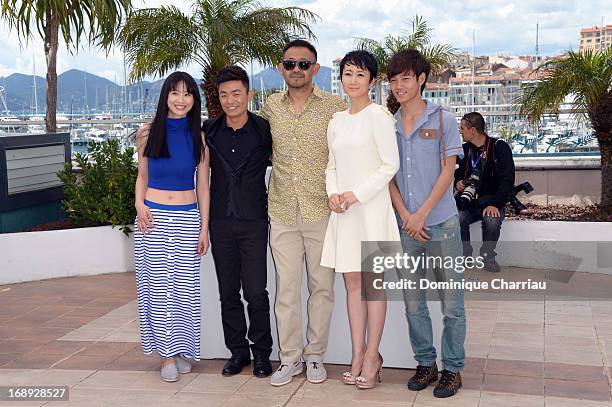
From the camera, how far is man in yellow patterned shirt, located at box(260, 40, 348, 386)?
4.45 meters

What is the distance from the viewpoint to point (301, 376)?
477 cm

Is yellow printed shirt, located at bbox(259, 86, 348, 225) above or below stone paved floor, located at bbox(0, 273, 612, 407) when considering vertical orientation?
above

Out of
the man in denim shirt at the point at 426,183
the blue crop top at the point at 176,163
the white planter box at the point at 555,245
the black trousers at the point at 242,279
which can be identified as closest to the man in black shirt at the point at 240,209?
the black trousers at the point at 242,279

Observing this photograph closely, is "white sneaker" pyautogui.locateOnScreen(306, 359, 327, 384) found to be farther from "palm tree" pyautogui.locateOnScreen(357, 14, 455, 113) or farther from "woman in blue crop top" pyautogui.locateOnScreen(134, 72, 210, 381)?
"palm tree" pyautogui.locateOnScreen(357, 14, 455, 113)

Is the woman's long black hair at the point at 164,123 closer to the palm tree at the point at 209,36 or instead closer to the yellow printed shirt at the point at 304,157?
the yellow printed shirt at the point at 304,157

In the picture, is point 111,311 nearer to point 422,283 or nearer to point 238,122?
point 238,122

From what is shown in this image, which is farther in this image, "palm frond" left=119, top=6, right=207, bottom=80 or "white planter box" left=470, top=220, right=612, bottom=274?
"palm frond" left=119, top=6, right=207, bottom=80

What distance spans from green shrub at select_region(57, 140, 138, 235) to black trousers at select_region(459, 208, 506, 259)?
3.16m

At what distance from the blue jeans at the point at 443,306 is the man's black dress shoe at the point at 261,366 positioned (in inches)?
33.7

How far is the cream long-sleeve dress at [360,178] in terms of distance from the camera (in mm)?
4180

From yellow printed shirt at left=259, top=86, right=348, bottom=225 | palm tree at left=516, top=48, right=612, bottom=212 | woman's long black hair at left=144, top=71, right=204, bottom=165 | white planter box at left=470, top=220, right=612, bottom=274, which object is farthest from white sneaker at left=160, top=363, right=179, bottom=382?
palm tree at left=516, top=48, right=612, bottom=212

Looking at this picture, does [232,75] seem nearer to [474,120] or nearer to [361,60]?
[361,60]

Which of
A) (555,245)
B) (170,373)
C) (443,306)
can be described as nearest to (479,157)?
(555,245)

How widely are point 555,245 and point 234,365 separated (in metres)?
4.25
